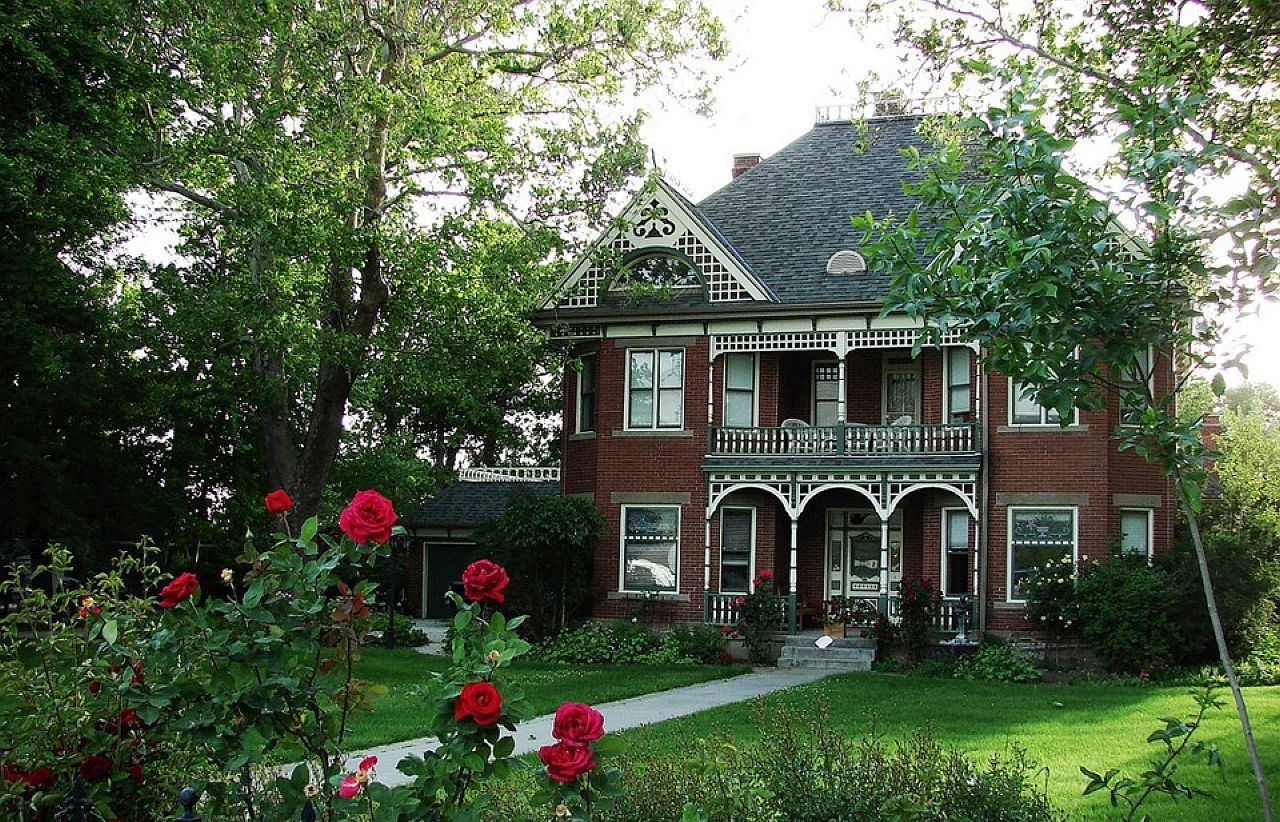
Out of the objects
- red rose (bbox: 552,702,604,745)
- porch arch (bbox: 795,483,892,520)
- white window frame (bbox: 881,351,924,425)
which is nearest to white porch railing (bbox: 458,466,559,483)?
white window frame (bbox: 881,351,924,425)

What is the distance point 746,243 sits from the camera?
27.5 m

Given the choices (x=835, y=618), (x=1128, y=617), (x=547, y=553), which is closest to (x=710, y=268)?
(x=547, y=553)

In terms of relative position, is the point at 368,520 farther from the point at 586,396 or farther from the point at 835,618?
the point at 586,396

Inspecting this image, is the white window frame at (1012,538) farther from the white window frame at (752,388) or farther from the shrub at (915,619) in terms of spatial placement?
the white window frame at (752,388)

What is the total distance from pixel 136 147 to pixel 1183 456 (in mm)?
18120

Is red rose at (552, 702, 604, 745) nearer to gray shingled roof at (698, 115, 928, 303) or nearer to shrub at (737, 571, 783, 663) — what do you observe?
shrub at (737, 571, 783, 663)

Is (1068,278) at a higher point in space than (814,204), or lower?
lower

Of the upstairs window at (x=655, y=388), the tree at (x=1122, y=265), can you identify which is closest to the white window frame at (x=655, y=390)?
the upstairs window at (x=655, y=388)

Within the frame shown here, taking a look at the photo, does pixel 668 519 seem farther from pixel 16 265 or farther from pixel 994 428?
pixel 16 265

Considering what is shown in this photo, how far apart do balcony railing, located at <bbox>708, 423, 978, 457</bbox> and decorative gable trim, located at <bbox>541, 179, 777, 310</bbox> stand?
273 cm

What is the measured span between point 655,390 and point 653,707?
1022 cm

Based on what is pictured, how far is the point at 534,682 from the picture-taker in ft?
65.7

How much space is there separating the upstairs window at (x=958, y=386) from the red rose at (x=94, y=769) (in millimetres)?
21497

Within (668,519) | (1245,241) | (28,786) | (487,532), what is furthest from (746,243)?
(28,786)
